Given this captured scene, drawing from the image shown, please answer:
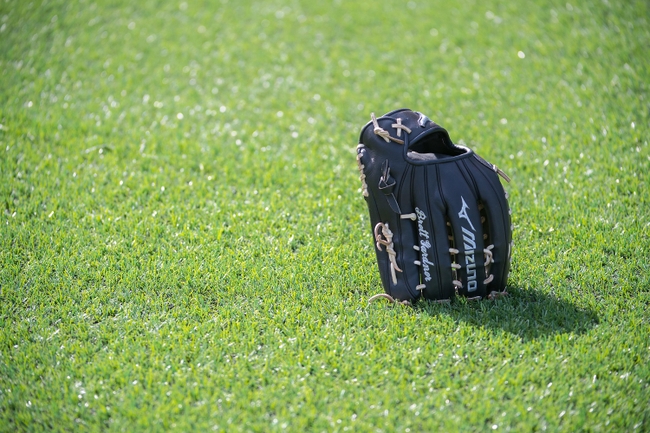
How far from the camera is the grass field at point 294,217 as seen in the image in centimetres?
277

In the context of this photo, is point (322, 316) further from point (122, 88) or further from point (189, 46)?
point (189, 46)

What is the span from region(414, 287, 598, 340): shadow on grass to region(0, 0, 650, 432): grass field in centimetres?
1

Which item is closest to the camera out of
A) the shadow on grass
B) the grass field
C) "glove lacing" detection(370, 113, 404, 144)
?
the grass field

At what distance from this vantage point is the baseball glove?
3.14m

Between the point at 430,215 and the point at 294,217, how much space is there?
120 cm

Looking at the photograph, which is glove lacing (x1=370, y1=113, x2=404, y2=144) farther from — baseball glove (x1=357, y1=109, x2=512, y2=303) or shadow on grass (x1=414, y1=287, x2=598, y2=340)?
shadow on grass (x1=414, y1=287, x2=598, y2=340)

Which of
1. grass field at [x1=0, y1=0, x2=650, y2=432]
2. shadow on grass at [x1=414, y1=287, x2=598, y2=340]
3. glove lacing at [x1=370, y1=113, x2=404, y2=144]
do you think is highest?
glove lacing at [x1=370, y1=113, x2=404, y2=144]

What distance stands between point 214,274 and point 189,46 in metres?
3.53

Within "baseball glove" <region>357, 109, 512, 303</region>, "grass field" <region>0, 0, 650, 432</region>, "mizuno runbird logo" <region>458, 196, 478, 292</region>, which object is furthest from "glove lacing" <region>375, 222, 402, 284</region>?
"mizuno runbird logo" <region>458, 196, 478, 292</region>

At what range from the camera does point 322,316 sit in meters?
3.25

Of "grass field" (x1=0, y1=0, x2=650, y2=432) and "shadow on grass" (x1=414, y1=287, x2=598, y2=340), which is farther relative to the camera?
"shadow on grass" (x1=414, y1=287, x2=598, y2=340)

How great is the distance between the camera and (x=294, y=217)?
415 cm

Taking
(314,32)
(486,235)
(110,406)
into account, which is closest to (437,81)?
(314,32)

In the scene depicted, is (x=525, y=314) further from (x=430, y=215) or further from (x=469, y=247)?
(x=430, y=215)
